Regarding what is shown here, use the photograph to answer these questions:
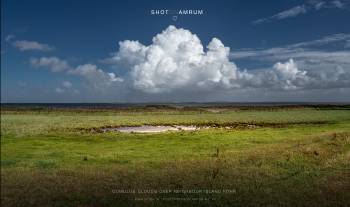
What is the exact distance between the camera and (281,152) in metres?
24.9

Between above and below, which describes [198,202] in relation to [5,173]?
below

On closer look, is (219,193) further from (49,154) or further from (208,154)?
(49,154)

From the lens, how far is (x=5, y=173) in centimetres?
1502

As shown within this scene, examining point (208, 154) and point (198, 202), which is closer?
point (198, 202)

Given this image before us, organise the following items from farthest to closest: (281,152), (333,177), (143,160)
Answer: (281,152)
(143,160)
(333,177)

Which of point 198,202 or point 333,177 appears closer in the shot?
point 198,202

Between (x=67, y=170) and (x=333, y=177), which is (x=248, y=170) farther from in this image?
(x=67, y=170)

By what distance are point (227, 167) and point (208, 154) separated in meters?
5.15

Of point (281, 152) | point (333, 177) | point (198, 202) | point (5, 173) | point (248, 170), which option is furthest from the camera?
point (281, 152)

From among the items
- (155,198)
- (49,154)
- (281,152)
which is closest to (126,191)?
(155,198)

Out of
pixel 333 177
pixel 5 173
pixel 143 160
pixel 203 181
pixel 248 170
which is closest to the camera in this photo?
pixel 5 173

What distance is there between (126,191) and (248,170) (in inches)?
284

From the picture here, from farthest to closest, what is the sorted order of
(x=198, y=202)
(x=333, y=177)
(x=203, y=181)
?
(x=333, y=177), (x=203, y=181), (x=198, y=202)

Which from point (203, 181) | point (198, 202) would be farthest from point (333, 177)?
point (198, 202)
